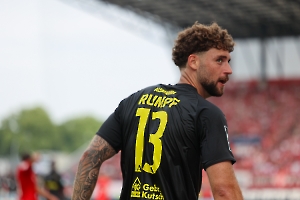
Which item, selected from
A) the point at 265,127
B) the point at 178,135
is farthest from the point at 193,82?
the point at 265,127

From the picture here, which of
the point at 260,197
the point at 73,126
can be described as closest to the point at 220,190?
the point at 260,197

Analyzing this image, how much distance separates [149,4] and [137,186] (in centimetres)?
3125

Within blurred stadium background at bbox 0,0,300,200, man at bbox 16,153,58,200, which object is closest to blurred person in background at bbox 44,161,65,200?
man at bbox 16,153,58,200

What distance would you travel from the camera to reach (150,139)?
11.5ft

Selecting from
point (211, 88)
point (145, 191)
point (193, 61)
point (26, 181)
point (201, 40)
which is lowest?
point (26, 181)

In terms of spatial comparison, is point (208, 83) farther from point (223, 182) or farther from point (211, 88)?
point (223, 182)

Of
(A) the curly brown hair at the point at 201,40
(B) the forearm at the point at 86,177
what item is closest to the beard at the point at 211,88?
(A) the curly brown hair at the point at 201,40

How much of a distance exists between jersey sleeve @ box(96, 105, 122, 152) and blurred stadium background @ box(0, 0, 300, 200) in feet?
74.8

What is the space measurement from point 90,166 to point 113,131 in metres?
0.25

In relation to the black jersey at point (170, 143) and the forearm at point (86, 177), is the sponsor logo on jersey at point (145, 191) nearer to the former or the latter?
the black jersey at point (170, 143)

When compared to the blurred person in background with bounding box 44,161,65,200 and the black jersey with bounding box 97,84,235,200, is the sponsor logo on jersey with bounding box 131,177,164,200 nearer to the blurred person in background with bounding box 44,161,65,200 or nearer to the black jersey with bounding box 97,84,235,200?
the black jersey with bounding box 97,84,235,200

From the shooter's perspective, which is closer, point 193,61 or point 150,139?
point 150,139

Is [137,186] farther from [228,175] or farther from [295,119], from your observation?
[295,119]

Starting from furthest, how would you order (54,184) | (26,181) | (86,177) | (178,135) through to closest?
(54,184), (26,181), (86,177), (178,135)
